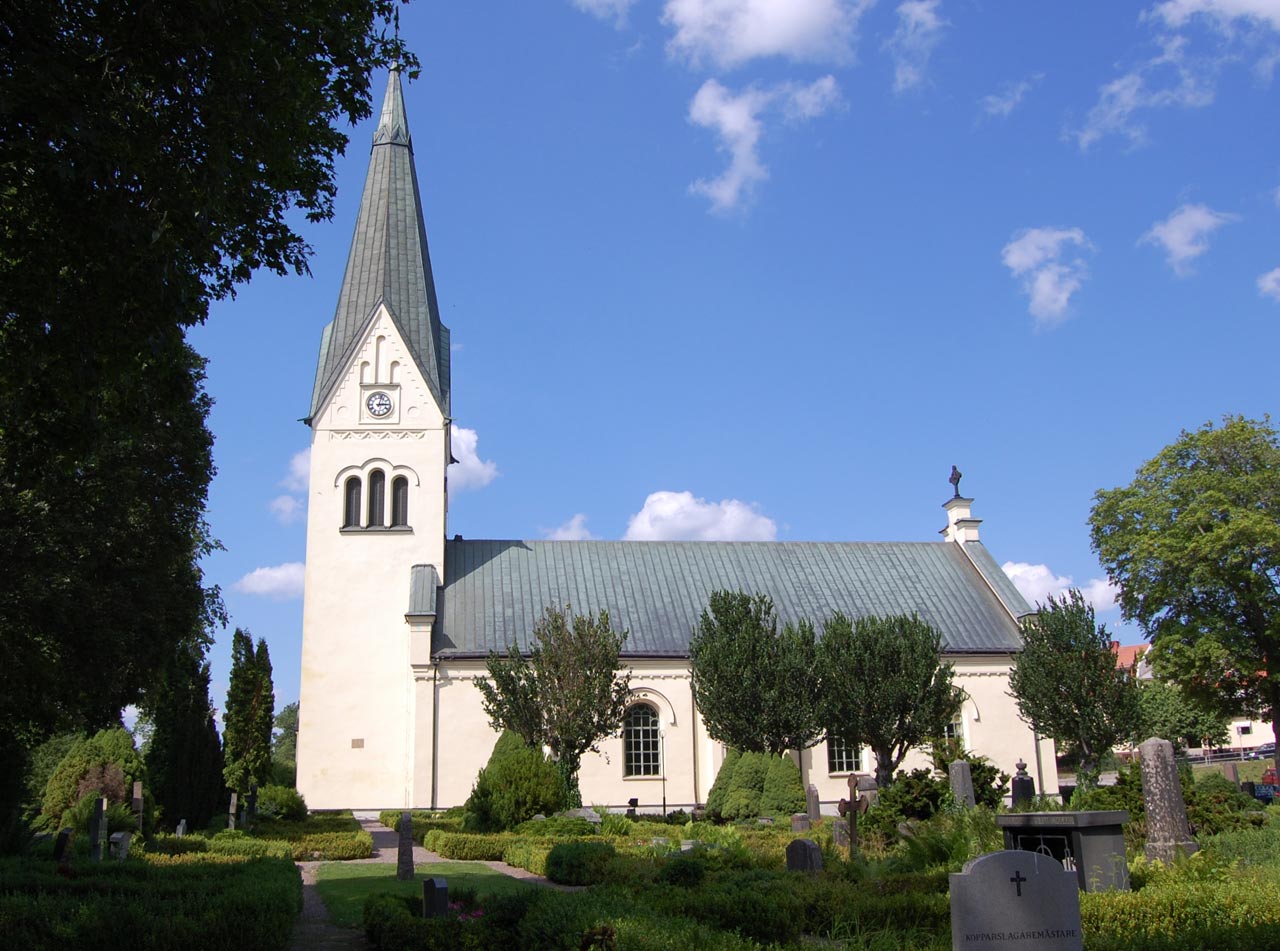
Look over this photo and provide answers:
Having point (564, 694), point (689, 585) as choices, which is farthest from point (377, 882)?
point (689, 585)

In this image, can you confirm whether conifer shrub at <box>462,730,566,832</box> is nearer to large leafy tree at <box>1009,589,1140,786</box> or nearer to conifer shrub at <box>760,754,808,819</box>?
conifer shrub at <box>760,754,808,819</box>

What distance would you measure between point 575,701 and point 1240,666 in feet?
66.0

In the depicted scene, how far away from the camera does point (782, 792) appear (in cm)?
2641

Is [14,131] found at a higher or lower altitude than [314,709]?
higher

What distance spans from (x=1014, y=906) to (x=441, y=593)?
94.1 ft

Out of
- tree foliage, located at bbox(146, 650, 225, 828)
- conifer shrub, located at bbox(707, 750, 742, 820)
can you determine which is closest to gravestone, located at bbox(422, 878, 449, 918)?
conifer shrub, located at bbox(707, 750, 742, 820)

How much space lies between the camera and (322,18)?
944cm

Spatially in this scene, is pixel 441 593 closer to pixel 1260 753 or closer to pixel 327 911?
pixel 327 911

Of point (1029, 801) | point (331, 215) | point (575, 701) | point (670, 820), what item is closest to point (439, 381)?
point (575, 701)

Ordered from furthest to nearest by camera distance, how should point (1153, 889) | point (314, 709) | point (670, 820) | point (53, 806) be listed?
1. point (314, 709)
2. point (670, 820)
3. point (53, 806)
4. point (1153, 889)

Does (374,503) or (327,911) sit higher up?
(374,503)

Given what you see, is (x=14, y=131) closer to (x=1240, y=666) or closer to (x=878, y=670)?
(x=878, y=670)

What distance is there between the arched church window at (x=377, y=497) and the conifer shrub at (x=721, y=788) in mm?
→ 13331

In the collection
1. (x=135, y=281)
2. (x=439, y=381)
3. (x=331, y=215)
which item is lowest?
(x=135, y=281)
